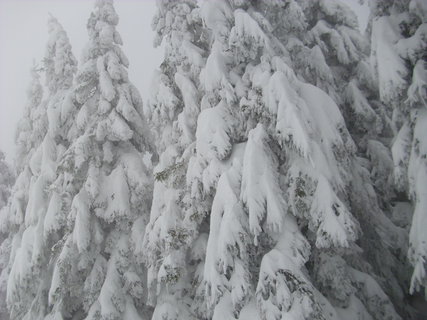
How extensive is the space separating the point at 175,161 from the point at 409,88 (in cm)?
631

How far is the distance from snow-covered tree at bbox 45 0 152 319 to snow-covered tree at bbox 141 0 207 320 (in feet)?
4.84

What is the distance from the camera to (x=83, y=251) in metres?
11.0

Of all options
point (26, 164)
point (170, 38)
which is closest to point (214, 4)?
→ point (170, 38)

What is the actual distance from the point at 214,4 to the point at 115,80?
18.2ft

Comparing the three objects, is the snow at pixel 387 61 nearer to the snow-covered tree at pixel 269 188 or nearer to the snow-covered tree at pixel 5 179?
the snow-covered tree at pixel 269 188

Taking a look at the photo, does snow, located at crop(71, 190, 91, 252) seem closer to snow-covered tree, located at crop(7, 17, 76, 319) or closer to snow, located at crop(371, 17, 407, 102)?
snow-covered tree, located at crop(7, 17, 76, 319)

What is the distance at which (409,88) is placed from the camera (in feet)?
21.5

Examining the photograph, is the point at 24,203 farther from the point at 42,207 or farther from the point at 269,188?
the point at 269,188

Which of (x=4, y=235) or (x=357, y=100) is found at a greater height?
(x=357, y=100)

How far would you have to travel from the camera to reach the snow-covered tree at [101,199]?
10.8m

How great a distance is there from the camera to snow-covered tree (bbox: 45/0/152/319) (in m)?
10.8

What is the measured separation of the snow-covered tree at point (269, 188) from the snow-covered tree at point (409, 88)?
1.12 m

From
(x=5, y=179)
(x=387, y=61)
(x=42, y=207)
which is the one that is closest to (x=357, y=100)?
(x=387, y=61)

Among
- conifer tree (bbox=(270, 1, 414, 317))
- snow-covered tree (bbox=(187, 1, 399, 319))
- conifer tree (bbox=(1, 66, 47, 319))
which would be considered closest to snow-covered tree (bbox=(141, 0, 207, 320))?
snow-covered tree (bbox=(187, 1, 399, 319))
